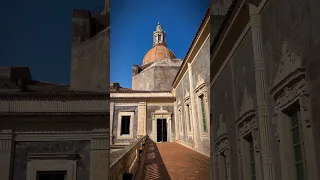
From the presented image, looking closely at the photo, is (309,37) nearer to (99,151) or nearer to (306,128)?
(306,128)

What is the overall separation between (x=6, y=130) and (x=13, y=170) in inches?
5.7

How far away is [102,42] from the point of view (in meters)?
1.23

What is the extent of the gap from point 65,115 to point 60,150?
152mm

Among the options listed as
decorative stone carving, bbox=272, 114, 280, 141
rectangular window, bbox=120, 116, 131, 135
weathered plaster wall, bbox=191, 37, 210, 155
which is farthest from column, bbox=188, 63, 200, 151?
rectangular window, bbox=120, 116, 131, 135

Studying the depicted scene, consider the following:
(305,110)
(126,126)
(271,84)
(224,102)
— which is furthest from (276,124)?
(126,126)

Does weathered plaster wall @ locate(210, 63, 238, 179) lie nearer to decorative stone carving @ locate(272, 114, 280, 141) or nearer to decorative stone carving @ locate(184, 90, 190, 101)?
decorative stone carving @ locate(184, 90, 190, 101)

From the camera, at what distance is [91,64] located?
121 centimetres

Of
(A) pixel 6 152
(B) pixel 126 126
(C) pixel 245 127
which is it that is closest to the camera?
(A) pixel 6 152

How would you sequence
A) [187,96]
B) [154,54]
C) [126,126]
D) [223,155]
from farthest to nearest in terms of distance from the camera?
[154,54], [126,126], [187,96], [223,155]

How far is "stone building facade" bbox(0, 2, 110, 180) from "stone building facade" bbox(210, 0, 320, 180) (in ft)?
1.25

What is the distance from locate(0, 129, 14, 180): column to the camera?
0.99 metres

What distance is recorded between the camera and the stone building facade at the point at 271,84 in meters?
1.43

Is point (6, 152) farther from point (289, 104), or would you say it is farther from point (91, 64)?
point (289, 104)

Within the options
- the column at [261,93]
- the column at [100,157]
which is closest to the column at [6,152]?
the column at [100,157]
